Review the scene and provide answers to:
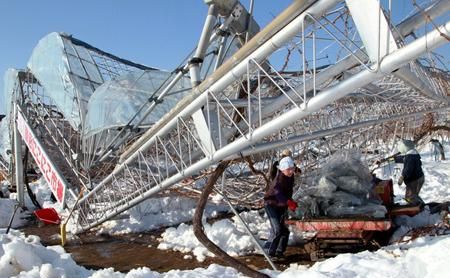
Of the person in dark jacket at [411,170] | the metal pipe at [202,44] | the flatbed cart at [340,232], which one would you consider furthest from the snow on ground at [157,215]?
the metal pipe at [202,44]

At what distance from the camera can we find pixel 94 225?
9.22 meters

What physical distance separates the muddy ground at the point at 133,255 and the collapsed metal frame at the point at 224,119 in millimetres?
602

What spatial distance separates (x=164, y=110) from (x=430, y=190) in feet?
25.6

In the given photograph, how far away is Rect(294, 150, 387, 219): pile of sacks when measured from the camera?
6.11 meters

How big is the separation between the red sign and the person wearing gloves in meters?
5.92

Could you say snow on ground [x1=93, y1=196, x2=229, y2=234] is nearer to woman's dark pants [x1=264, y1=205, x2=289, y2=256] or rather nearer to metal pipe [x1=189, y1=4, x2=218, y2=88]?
woman's dark pants [x1=264, y1=205, x2=289, y2=256]

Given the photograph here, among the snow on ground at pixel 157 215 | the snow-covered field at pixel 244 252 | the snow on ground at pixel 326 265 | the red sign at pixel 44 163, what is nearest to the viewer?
the snow on ground at pixel 326 265

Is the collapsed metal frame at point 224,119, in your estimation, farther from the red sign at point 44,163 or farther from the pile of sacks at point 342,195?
the pile of sacks at point 342,195

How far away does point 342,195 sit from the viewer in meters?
6.32

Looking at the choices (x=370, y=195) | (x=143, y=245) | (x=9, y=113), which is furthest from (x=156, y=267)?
(x=9, y=113)

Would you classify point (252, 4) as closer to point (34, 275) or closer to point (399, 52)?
point (399, 52)

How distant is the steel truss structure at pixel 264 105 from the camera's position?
146 inches

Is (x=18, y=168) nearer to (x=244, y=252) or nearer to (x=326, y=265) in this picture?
(x=244, y=252)

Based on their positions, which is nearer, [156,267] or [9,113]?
[156,267]
